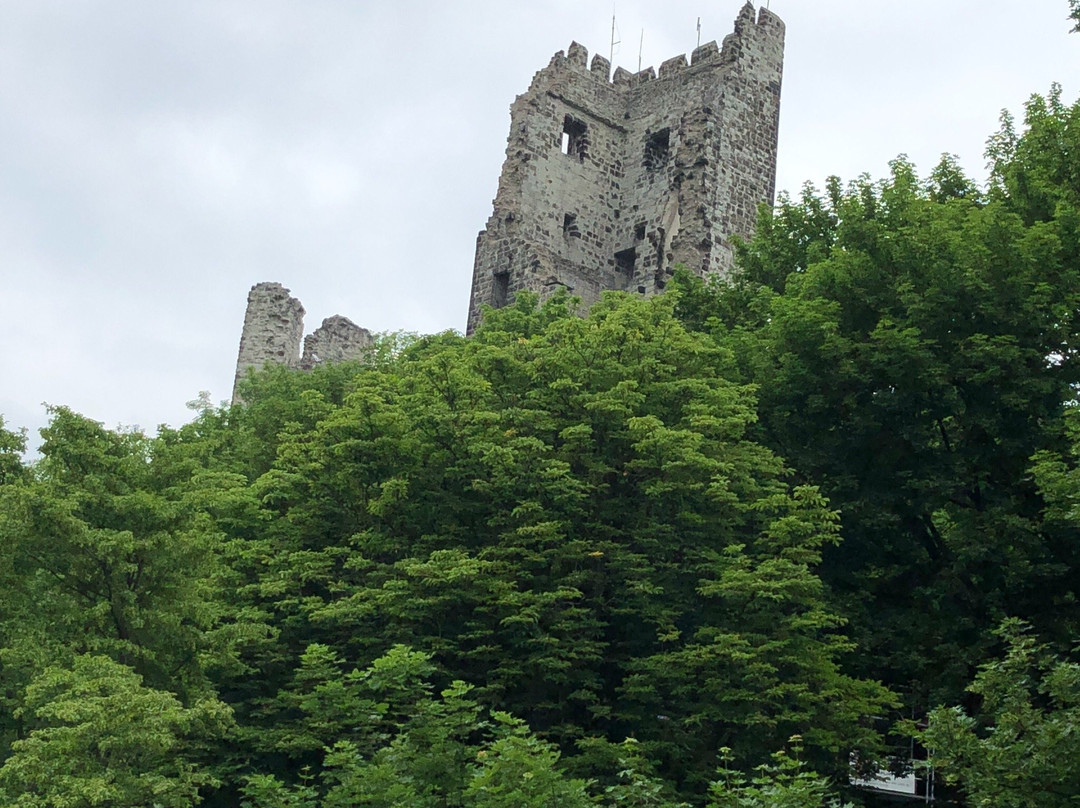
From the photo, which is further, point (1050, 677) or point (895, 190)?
point (895, 190)

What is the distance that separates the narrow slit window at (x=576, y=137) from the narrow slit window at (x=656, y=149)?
171cm

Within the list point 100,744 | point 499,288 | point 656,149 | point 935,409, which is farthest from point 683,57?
point 100,744

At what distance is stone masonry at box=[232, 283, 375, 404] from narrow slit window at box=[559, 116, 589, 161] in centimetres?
744

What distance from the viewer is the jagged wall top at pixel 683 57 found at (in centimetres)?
3684

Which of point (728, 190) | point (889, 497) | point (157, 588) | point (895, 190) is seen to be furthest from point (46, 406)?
point (728, 190)

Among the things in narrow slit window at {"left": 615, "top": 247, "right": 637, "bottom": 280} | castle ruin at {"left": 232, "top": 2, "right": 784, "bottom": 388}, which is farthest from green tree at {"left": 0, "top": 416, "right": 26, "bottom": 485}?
narrow slit window at {"left": 615, "top": 247, "right": 637, "bottom": 280}

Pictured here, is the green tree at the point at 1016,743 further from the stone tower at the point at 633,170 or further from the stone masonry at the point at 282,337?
the stone masonry at the point at 282,337

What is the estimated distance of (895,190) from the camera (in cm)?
2448

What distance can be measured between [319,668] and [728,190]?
20533 mm

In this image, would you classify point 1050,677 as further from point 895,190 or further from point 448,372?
point 895,190

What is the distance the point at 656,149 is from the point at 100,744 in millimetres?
26821

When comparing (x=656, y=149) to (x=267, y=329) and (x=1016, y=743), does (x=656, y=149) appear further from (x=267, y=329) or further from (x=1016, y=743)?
(x=1016, y=743)

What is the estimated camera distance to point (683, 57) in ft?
126

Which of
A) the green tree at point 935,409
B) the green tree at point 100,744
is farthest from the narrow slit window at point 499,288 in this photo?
the green tree at point 100,744
